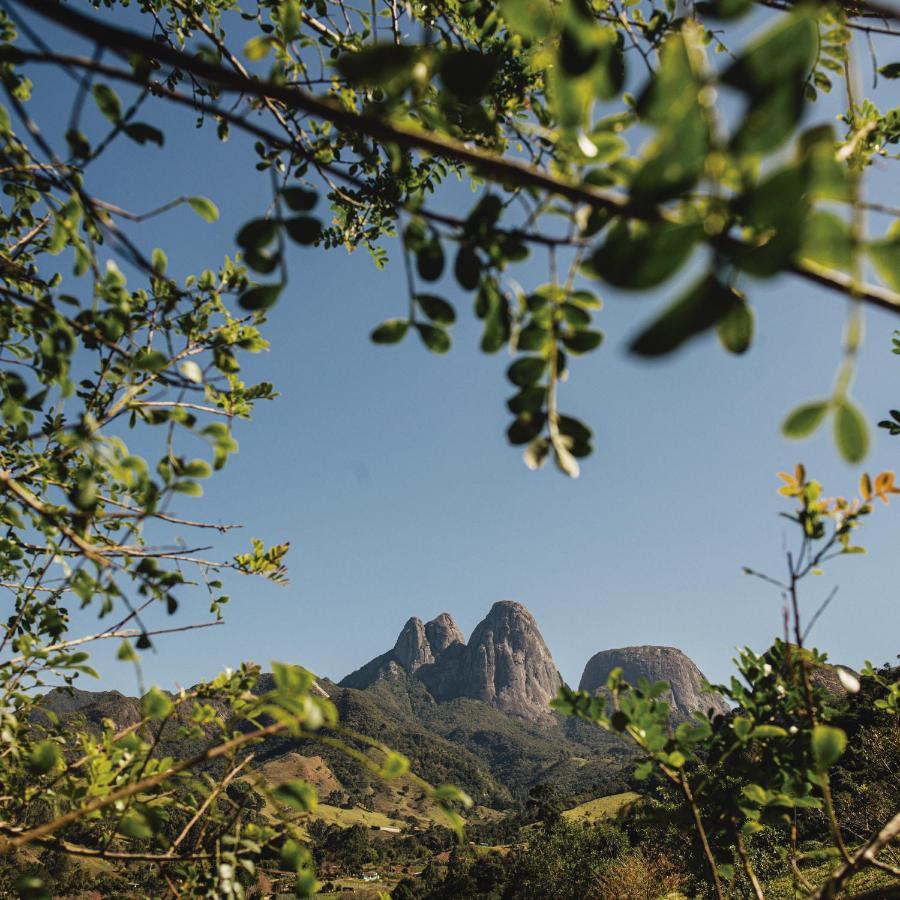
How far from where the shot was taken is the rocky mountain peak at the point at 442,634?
168 m

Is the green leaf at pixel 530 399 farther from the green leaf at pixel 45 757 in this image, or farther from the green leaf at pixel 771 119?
the green leaf at pixel 45 757

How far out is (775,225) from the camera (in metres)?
0.49

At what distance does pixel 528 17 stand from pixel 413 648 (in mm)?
176227

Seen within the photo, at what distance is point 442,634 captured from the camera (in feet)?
559

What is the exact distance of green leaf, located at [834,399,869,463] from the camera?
61 centimetres

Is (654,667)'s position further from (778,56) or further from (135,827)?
(778,56)

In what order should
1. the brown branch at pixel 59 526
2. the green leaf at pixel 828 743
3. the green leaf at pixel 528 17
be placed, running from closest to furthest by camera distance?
the green leaf at pixel 528 17, the green leaf at pixel 828 743, the brown branch at pixel 59 526

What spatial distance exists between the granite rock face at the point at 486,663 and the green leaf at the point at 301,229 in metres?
164

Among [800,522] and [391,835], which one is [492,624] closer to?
[391,835]

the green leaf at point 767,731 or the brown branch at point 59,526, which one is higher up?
the brown branch at point 59,526

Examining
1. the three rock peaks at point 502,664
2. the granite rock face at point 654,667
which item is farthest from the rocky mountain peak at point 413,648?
the granite rock face at point 654,667

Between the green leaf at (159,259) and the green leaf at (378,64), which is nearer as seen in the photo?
the green leaf at (378,64)

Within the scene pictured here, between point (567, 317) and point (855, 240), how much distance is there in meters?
0.61

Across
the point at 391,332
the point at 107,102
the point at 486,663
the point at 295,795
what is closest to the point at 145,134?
the point at 107,102
